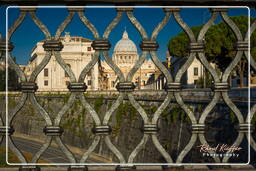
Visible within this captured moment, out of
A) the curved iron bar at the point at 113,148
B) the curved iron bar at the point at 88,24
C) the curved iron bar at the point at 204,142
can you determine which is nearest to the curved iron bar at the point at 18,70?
the curved iron bar at the point at 88,24

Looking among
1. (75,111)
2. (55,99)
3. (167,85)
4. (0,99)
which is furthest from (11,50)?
(0,99)

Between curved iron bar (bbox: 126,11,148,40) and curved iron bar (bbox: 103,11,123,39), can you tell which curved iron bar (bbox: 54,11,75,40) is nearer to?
curved iron bar (bbox: 103,11,123,39)

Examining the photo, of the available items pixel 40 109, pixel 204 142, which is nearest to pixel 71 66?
pixel 40 109

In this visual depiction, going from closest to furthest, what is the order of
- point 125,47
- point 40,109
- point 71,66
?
1. point 40,109
2. point 71,66
3. point 125,47

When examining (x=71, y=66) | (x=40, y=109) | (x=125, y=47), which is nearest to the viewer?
(x=40, y=109)

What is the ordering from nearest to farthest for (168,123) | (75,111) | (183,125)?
(183,125) < (168,123) < (75,111)

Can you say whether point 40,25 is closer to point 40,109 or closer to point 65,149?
point 40,109

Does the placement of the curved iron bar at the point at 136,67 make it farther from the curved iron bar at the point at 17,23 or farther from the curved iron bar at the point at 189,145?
the curved iron bar at the point at 17,23

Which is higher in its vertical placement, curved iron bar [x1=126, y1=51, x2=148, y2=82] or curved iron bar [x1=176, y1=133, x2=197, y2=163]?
curved iron bar [x1=126, y1=51, x2=148, y2=82]

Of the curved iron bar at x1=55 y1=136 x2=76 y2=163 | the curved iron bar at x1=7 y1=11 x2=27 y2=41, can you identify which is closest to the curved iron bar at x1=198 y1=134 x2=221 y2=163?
the curved iron bar at x1=55 y1=136 x2=76 y2=163

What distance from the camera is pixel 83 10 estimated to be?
2.60m

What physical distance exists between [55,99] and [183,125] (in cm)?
2144

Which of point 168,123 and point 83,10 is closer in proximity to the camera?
point 83,10

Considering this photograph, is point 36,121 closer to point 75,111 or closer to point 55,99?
point 55,99
